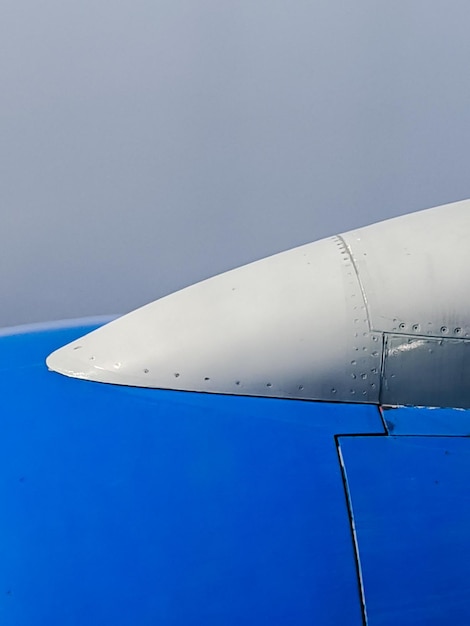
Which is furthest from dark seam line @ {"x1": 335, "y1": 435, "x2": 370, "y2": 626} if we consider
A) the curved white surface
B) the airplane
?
the curved white surface

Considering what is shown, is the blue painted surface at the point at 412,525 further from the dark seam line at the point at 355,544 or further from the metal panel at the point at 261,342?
the metal panel at the point at 261,342

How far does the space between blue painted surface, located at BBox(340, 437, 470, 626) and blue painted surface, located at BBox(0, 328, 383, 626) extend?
0.03m

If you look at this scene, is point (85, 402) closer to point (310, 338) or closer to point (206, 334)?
point (206, 334)

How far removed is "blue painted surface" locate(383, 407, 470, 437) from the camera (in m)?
0.95

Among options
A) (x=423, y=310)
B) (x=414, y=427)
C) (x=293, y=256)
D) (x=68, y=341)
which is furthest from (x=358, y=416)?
(x=68, y=341)

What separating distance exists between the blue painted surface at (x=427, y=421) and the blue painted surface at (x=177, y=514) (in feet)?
0.10

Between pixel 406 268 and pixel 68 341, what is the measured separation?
657 mm

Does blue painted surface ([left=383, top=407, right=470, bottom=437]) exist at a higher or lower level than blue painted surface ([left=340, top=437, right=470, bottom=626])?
higher

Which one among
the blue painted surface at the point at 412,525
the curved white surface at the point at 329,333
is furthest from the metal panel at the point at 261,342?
the blue painted surface at the point at 412,525

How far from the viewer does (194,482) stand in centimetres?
89

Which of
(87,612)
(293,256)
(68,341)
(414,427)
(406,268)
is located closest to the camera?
(87,612)

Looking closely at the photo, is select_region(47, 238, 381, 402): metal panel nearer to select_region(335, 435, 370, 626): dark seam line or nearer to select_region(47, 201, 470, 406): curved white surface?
select_region(47, 201, 470, 406): curved white surface

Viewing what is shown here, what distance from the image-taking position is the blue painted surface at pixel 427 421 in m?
0.95

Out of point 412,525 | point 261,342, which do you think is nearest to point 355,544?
point 412,525
